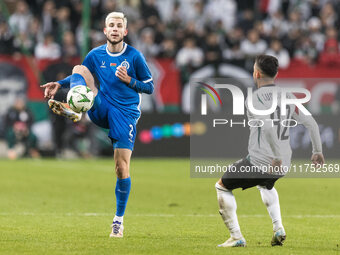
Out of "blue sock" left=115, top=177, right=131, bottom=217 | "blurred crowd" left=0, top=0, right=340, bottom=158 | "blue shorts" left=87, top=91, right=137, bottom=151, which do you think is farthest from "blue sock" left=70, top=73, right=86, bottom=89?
"blurred crowd" left=0, top=0, right=340, bottom=158

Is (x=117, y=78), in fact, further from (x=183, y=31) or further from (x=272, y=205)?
(x=183, y=31)

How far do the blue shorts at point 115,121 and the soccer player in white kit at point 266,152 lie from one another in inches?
54.0

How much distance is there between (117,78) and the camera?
874cm

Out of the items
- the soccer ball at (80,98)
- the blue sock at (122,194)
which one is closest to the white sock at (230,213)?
the blue sock at (122,194)

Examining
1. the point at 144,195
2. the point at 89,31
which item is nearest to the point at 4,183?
the point at 144,195

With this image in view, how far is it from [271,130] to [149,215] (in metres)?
3.75

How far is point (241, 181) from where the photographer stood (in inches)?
299

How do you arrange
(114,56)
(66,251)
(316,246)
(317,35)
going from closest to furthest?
(66,251) < (316,246) < (114,56) < (317,35)

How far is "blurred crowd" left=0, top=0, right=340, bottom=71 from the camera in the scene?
22297 mm

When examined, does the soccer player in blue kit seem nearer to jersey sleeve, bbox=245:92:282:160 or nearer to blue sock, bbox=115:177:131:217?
blue sock, bbox=115:177:131:217

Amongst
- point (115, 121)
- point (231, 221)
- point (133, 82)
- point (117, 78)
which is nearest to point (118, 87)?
point (117, 78)

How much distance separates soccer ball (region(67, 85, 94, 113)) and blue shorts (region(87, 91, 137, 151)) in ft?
1.11

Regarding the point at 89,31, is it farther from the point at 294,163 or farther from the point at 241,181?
the point at 241,181

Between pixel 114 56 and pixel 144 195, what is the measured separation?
496cm
